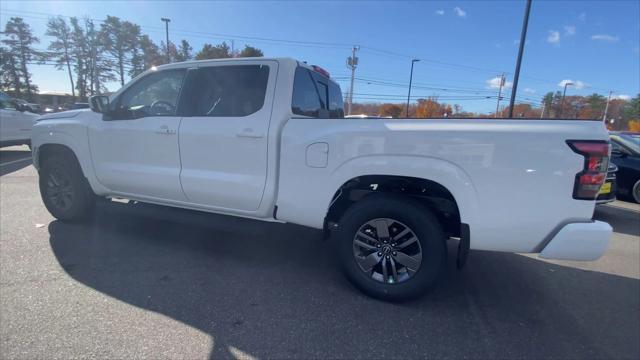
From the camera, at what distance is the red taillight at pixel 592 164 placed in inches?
80.8

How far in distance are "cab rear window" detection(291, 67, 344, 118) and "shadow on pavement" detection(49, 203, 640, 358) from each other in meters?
1.34

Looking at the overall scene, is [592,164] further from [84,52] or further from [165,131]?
[84,52]

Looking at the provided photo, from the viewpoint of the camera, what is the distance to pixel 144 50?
48938 mm

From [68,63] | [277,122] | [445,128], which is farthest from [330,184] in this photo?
[68,63]

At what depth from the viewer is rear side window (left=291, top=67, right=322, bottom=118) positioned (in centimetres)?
309

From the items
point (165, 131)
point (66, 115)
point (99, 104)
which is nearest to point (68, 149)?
point (66, 115)

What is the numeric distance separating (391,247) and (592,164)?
1.47 meters

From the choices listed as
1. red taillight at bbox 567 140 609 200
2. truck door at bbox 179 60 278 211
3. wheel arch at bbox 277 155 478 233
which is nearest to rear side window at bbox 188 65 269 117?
truck door at bbox 179 60 278 211

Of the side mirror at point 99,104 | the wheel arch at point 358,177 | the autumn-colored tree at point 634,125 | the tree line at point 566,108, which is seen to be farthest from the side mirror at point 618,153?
the autumn-colored tree at point 634,125

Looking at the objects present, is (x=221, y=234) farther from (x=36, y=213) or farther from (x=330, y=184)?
(x=36, y=213)

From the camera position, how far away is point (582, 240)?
2137 mm

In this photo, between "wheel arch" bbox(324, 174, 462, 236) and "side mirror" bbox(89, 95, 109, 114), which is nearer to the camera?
"wheel arch" bbox(324, 174, 462, 236)

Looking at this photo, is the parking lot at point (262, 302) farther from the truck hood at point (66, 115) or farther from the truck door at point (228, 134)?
the truck hood at point (66, 115)

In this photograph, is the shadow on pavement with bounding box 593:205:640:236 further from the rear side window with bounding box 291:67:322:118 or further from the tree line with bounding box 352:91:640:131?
the tree line with bounding box 352:91:640:131
